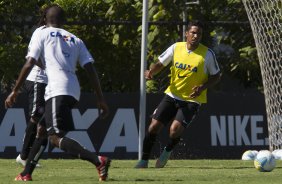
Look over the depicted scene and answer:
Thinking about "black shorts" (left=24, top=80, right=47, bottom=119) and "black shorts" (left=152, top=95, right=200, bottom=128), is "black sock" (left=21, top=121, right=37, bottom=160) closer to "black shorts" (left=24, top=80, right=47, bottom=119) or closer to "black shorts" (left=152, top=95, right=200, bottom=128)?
"black shorts" (left=24, top=80, right=47, bottom=119)

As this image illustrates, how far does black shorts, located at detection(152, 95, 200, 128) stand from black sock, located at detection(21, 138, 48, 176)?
8.84 ft

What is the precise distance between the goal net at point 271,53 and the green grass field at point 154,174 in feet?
6.91

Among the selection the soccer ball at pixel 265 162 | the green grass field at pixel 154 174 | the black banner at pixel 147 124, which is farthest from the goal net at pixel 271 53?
the soccer ball at pixel 265 162

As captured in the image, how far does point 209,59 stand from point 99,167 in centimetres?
342

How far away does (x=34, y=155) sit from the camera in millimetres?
9523

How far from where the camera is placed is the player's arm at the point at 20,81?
8875 mm

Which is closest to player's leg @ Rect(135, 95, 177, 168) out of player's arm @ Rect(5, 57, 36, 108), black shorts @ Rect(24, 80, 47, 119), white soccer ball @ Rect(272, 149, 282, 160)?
black shorts @ Rect(24, 80, 47, 119)

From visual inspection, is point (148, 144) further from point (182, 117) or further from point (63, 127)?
point (63, 127)

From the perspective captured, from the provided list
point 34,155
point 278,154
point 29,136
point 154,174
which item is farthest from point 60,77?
point 278,154

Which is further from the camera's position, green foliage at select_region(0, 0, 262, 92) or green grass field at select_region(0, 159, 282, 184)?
green foliage at select_region(0, 0, 262, 92)

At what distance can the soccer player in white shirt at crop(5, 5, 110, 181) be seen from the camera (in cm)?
902

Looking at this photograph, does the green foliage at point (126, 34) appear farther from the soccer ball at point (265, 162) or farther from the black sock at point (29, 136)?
the soccer ball at point (265, 162)

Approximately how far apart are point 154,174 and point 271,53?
17.8 ft

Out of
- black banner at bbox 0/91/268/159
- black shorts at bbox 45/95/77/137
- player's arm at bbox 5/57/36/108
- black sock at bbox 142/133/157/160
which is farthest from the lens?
black banner at bbox 0/91/268/159
